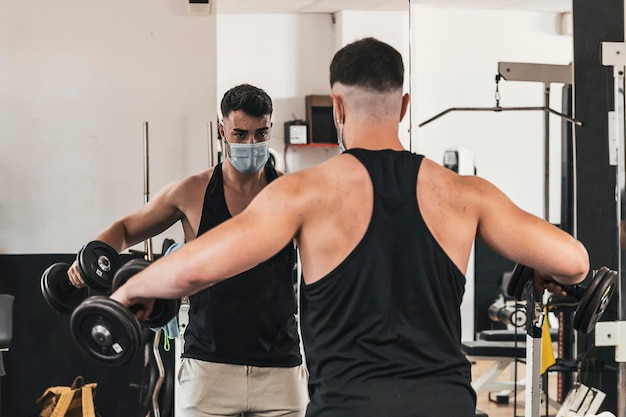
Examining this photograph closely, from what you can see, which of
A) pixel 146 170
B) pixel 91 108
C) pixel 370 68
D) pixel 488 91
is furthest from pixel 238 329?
pixel 488 91

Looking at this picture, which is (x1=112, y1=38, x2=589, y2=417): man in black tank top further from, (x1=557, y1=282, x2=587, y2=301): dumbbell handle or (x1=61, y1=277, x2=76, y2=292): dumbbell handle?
(x1=61, y1=277, x2=76, y2=292): dumbbell handle

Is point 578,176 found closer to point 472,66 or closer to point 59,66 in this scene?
point 59,66

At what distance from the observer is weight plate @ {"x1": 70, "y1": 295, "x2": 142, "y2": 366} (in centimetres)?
182

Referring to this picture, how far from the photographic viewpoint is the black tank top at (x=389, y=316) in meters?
1.80

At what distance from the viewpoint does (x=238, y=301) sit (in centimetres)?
267

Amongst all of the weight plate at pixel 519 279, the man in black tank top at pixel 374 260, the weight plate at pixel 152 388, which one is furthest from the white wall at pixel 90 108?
the man in black tank top at pixel 374 260

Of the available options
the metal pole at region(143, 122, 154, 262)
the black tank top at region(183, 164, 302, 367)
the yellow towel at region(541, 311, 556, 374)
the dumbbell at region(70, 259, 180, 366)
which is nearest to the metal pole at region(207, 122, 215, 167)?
the metal pole at region(143, 122, 154, 262)

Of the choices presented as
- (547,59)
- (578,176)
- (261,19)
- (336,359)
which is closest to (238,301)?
(336,359)

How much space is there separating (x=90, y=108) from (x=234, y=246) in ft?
11.2

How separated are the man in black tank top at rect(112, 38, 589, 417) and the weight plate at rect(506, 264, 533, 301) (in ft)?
1.82

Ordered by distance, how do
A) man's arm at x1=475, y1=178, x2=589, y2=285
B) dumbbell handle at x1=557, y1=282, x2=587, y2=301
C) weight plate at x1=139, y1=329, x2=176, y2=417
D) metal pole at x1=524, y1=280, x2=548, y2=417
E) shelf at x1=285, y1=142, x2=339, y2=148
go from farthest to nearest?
1. shelf at x1=285, y1=142, x2=339, y2=148
2. weight plate at x1=139, y1=329, x2=176, y2=417
3. metal pole at x1=524, y1=280, x2=548, y2=417
4. dumbbell handle at x1=557, y1=282, x2=587, y2=301
5. man's arm at x1=475, y1=178, x2=589, y2=285

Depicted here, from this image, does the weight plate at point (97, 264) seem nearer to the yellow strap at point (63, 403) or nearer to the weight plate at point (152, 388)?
the weight plate at point (152, 388)

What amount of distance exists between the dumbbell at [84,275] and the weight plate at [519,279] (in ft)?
3.43

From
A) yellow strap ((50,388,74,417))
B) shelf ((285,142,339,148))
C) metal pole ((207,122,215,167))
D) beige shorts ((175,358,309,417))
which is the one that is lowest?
yellow strap ((50,388,74,417))
